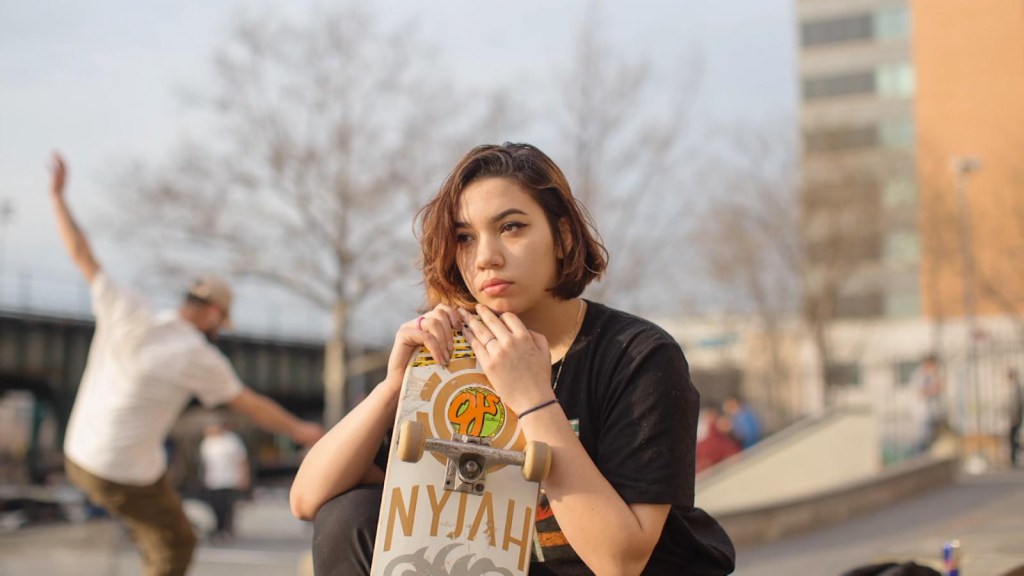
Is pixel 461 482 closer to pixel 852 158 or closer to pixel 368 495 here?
pixel 368 495

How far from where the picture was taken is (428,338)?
7.43 ft

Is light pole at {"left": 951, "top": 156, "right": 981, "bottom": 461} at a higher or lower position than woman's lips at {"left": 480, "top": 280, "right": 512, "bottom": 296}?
lower

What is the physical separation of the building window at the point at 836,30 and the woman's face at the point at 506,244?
57.9 m

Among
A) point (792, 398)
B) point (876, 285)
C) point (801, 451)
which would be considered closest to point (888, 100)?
point (876, 285)

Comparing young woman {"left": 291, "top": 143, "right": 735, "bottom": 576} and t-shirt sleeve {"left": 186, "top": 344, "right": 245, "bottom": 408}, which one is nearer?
young woman {"left": 291, "top": 143, "right": 735, "bottom": 576}

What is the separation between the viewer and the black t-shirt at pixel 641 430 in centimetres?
222

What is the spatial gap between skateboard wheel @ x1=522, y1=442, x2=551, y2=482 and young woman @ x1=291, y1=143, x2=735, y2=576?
7 cm

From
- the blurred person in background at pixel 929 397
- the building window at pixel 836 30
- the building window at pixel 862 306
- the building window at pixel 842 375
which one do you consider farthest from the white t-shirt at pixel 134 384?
the building window at pixel 836 30

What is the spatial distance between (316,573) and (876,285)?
53704 millimetres

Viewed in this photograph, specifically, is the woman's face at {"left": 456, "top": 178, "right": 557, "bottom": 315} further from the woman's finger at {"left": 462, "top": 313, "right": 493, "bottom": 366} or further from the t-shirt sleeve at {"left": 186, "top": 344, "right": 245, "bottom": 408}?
the t-shirt sleeve at {"left": 186, "top": 344, "right": 245, "bottom": 408}

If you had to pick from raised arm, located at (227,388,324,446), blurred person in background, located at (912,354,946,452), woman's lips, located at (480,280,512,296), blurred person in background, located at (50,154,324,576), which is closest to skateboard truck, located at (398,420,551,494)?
woman's lips, located at (480,280,512,296)

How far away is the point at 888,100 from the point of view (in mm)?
55656

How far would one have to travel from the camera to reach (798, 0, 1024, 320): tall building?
37312 millimetres

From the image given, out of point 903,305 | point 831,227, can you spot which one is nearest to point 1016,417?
point 831,227
